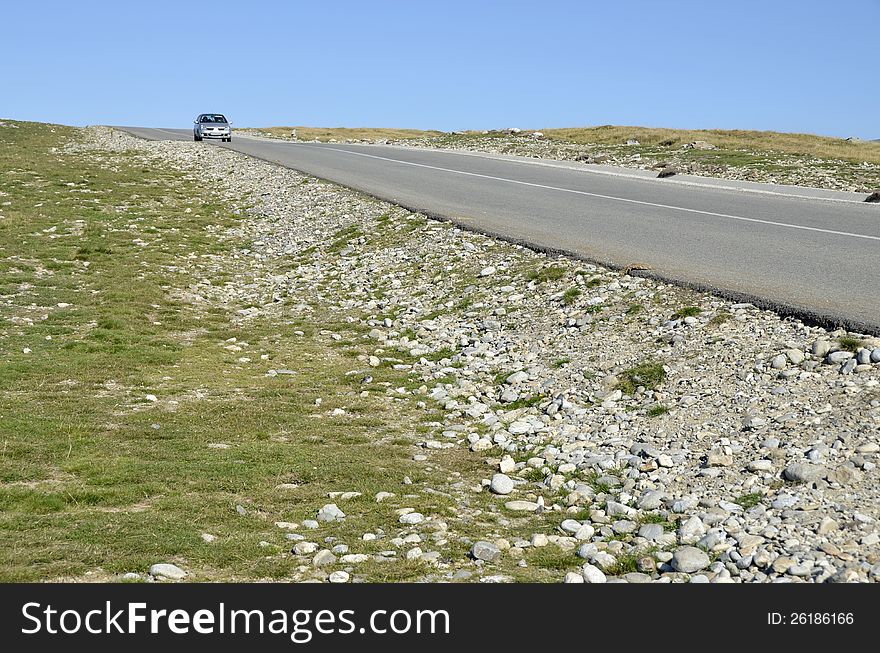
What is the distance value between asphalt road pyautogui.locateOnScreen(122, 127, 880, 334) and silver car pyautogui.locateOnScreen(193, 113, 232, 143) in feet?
80.6

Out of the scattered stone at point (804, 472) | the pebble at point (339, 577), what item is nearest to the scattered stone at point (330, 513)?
the pebble at point (339, 577)

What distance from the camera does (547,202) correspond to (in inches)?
806

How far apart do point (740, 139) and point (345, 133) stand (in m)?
37.3

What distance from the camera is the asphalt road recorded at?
10.4m

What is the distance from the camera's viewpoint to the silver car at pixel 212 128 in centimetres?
5334

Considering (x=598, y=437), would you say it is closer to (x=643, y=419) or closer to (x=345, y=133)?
(x=643, y=419)

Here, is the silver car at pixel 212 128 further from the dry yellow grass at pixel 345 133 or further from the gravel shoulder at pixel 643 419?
the gravel shoulder at pixel 643 419

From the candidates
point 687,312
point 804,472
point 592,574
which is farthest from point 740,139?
point 592,574

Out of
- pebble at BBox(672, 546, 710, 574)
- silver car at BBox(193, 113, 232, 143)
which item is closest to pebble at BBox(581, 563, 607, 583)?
pebble at BBox(672, 546, 710, 574)

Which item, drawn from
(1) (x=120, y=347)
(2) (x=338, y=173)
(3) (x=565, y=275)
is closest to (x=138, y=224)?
(2) (x=338, y=173)

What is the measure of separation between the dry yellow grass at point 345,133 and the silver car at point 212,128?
6.87 metres

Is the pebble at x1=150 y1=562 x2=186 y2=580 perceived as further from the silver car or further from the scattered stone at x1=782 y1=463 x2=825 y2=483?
the silver car

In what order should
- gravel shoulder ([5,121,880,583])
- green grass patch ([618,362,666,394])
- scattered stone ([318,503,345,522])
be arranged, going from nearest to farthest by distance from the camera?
gravel shoulder ([5,121,880,583]) < scattered stone ([318,503,345,522]) < green grass patch ([618,362,666,394])

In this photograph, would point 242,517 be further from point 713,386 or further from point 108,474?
point 713,386
